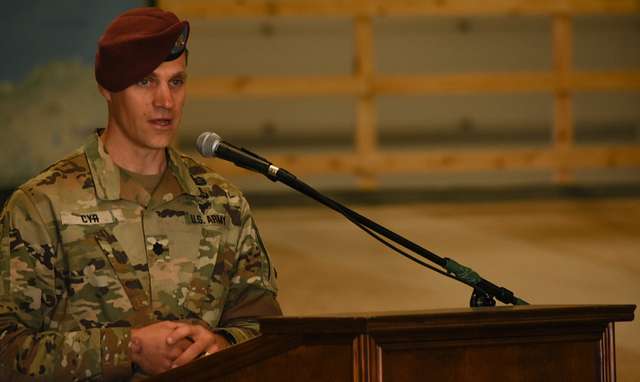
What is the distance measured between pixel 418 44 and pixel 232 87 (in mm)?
1813

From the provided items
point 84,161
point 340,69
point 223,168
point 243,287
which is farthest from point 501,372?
point 340,69

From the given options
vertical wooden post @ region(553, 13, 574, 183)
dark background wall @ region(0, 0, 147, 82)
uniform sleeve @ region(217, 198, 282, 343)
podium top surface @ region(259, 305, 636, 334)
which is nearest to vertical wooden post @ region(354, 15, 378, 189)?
vertical wooden post @ region(553, 13, 574, 183)

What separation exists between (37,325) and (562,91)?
5939 mm

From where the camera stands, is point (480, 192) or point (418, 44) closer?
point (480, 192)

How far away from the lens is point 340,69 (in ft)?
26.7

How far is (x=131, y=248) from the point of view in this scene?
1715 mm

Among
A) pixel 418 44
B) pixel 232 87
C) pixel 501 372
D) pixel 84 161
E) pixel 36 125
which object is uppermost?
pixel 418 44

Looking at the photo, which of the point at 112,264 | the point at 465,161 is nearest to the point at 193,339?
the point at 112,264

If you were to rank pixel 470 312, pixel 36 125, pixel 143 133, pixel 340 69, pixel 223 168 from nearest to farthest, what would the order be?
pixel 470 312 < pixel 143 133 < pixel 36 125 < pixel 223 168 < pixel 340 69

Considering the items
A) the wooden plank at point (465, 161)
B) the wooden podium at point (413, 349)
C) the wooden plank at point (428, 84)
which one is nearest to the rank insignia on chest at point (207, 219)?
the wooden podium at point (413, 349)

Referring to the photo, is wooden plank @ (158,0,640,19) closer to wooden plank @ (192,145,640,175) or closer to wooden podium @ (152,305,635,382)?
wooden plank @ (192,145,640,175)

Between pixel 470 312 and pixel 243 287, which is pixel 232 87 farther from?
pixel 470 312

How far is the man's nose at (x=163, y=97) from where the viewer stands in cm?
172

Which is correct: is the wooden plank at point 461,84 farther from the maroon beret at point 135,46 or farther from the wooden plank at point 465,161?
the maroon beret at point 135,46
